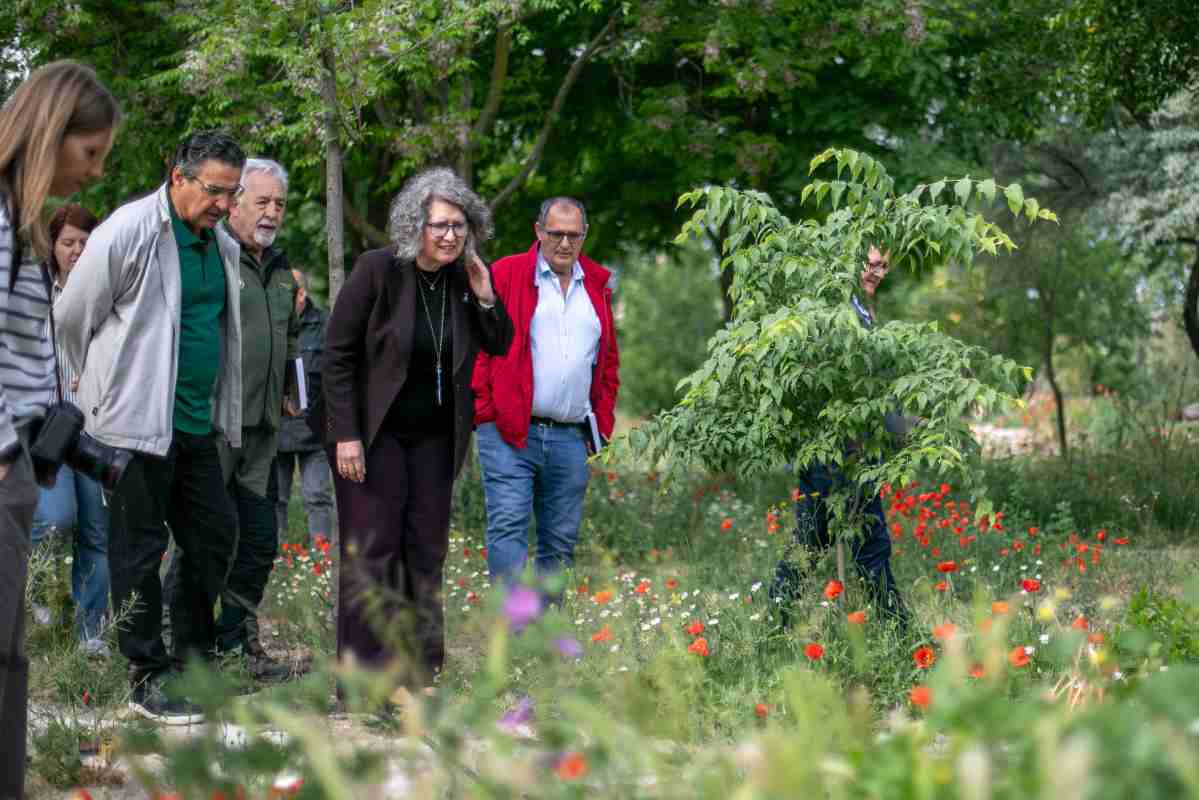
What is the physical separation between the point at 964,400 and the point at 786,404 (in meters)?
0.89

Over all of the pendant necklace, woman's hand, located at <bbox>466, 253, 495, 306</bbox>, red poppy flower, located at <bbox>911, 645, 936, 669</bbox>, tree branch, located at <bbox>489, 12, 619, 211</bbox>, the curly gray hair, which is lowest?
red poppy flower, located at <bbox>911, 645, 936, 669</bbox>

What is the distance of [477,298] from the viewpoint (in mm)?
5664

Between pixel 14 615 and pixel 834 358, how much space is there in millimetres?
3053

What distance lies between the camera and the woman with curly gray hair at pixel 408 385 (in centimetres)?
546

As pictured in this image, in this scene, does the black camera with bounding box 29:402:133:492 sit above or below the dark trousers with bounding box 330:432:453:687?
above

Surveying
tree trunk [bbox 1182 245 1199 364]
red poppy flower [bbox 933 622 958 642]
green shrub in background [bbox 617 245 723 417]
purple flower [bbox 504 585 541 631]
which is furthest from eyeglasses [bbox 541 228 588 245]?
green shrub in background [bbox 617 245 723 417]

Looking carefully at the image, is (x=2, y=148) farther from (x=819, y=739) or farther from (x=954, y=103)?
(x=954, y=103)

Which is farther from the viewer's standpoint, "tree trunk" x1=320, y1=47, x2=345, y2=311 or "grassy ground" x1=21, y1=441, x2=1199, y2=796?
"tree trunk" x1=320, y1=47, x2=345, y2=311

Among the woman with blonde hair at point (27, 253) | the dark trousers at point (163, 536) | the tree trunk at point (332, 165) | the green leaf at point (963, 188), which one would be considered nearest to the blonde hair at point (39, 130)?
the woman with blonde hair at point (27, 253)

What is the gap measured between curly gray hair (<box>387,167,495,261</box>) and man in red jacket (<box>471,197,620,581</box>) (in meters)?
0.60

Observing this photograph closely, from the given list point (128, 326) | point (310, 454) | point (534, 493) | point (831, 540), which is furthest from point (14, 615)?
point (310, 454)

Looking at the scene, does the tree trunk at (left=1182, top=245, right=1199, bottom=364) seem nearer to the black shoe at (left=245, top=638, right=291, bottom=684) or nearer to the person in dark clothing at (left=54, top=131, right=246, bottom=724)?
the black shoe at (left=245, top=638, right=291, bottom=684)

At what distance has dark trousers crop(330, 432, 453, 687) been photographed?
216 inches

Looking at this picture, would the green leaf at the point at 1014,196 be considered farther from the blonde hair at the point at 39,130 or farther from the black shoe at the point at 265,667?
the black shoe at the point at 265,667
